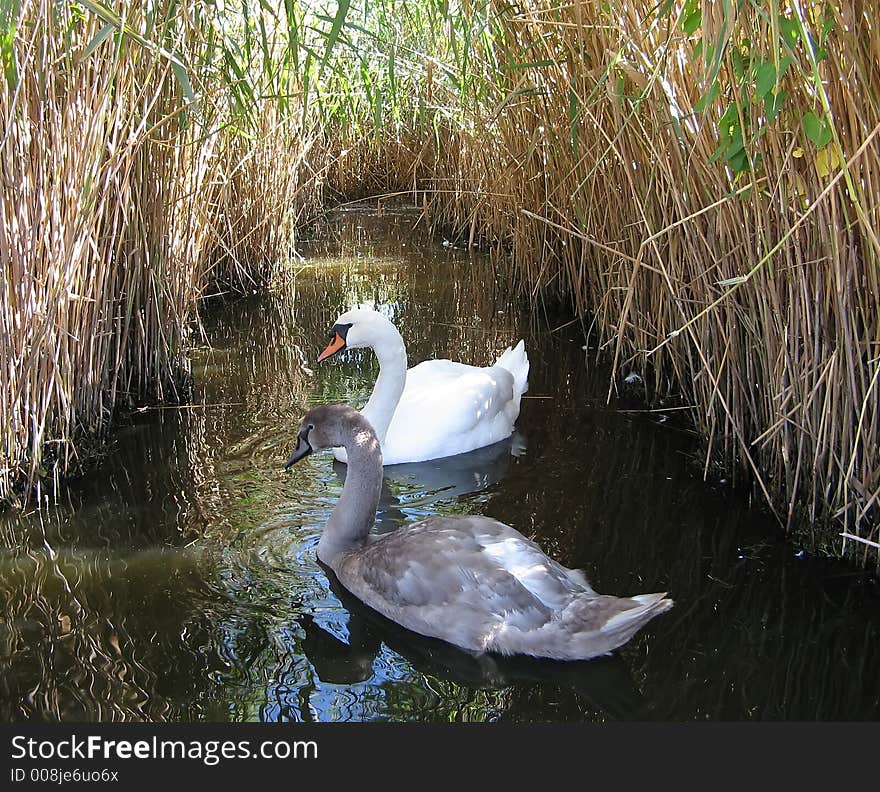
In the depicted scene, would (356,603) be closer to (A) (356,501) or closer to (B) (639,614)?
(A) (356,501)

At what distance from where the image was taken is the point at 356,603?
3371mm

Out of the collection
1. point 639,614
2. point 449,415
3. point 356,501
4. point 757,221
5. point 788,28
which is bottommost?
point 639,614

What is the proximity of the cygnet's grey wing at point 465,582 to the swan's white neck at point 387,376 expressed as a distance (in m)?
1.38

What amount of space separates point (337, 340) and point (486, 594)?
2.05m

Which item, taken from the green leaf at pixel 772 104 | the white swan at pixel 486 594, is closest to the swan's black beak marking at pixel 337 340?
the white swan at pixel 486 594

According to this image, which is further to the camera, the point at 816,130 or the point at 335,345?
the point at 335,345

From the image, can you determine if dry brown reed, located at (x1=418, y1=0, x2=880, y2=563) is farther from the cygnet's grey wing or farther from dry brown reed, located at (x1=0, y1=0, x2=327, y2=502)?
dry brown reed, located at (x1=0, y1=0, x2=327, y2=502)

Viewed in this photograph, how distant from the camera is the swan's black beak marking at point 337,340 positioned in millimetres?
4711

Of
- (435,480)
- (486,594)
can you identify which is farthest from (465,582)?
(435,480)

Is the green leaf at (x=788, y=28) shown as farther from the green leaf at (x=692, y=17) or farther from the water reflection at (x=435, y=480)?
the water reflection at (x=435, y=480)

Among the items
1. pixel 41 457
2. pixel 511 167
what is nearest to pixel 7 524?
pixel 41 457

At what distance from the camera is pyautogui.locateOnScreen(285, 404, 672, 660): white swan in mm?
2902

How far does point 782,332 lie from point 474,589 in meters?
1.49

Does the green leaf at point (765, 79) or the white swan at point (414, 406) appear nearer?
the green leaf at point (765, 79)
